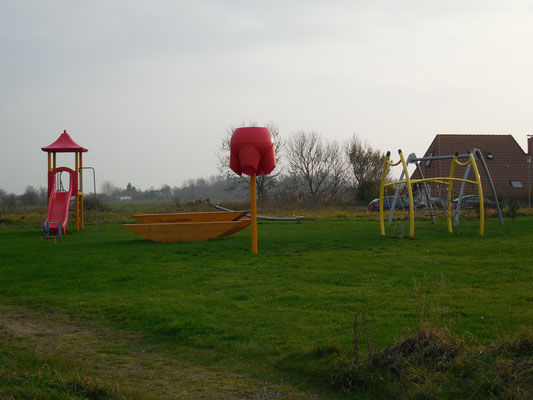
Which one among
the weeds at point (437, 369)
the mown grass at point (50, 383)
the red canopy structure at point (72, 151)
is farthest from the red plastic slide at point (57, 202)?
the weeds at point (437, 369)

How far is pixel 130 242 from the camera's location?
1741 cm

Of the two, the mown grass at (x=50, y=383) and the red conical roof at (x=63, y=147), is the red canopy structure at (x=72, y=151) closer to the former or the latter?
the red conical roof at (x=63, y=147)

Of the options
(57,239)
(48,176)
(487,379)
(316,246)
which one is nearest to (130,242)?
(57,239)

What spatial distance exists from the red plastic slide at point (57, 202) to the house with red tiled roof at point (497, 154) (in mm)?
28339

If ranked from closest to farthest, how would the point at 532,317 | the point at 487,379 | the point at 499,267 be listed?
1. the point at 487,379
2. the point at 532,317
3. the point at 499,267

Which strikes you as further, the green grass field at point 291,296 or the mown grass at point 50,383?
the green grass field at point 291,296

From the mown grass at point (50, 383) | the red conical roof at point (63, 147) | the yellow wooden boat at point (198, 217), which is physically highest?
the red conical roof at point (63, 147)

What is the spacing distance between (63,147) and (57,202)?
2.85m

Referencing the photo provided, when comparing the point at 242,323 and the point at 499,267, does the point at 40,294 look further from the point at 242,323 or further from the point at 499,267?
the point at 499,267

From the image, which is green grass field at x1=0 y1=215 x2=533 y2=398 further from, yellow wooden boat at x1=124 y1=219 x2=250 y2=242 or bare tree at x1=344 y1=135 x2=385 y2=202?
bare tree at x1=344 y1=135 x2=385 y2=202

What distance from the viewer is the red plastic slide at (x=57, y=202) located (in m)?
21.0

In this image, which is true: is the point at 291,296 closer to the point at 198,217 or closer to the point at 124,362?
the point at 124,362

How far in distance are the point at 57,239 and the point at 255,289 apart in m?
12.9

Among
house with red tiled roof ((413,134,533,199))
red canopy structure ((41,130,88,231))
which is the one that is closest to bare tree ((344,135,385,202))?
house with red tiled roof ((413,134,533,199))
